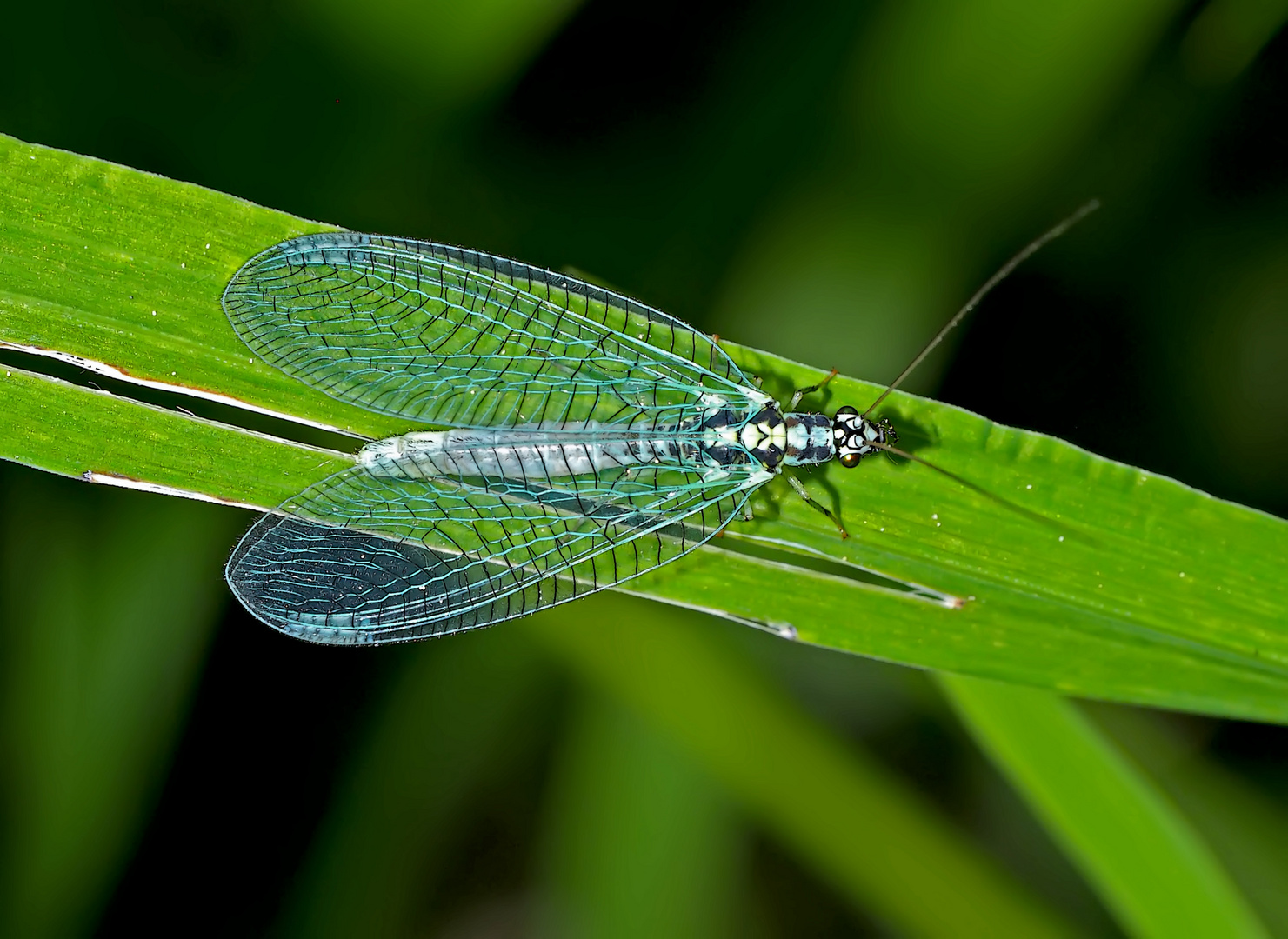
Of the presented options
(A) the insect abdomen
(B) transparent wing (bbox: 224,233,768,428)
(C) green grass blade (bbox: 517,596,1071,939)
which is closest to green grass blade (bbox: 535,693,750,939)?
(C) green grass blade (bbox: 517,596,1071,939)

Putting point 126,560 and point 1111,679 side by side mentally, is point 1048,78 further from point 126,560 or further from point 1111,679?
point 126,560

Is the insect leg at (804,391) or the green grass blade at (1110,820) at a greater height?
the insect leg at (804,391)

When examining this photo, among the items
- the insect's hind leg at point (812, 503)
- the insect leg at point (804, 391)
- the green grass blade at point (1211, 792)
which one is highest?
the insect leg at point (804, 391)

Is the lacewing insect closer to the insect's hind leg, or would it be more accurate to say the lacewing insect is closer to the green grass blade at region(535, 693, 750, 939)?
the insect's hind leg

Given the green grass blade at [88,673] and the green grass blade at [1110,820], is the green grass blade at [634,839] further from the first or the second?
the green grass blade at [88,673]

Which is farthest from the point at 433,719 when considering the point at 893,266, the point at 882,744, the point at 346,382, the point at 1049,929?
the point at 893,266

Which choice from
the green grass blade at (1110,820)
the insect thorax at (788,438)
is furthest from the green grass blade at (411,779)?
the green grass blade at (1110,820)

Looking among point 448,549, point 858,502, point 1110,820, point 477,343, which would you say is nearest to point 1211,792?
point 1110,820
